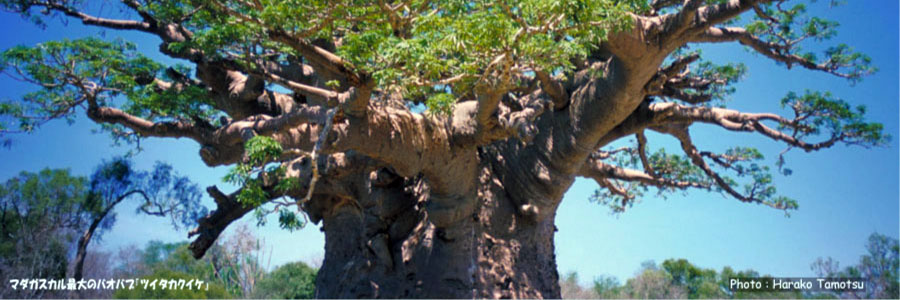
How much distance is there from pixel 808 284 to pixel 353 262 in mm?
6992

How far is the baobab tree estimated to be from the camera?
3413 mm

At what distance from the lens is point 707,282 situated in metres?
18.7

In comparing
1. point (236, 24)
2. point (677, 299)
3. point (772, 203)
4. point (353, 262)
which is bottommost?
point (677, 299)

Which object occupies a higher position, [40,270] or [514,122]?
[514,122]

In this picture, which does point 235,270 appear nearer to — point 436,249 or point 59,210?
point 59,210

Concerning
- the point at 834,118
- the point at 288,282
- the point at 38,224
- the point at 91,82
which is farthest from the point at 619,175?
the point at 288,282

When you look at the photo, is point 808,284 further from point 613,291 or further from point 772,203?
point 613,291

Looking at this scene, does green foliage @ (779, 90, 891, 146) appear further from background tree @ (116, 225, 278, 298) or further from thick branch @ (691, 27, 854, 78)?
background tree @ (116, 225, 278, 298)

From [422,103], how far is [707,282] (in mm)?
16675

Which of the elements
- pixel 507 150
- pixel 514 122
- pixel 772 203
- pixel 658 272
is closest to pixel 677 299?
pixel 658 272

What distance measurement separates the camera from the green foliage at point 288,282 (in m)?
14.8

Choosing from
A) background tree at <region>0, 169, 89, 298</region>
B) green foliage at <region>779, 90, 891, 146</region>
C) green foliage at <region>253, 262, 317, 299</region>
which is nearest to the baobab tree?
green foliage at <region>779, 90, 891, 146</region>

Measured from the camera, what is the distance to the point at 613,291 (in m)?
20.2

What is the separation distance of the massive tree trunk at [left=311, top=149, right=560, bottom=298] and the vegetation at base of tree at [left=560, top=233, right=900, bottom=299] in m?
11.2
